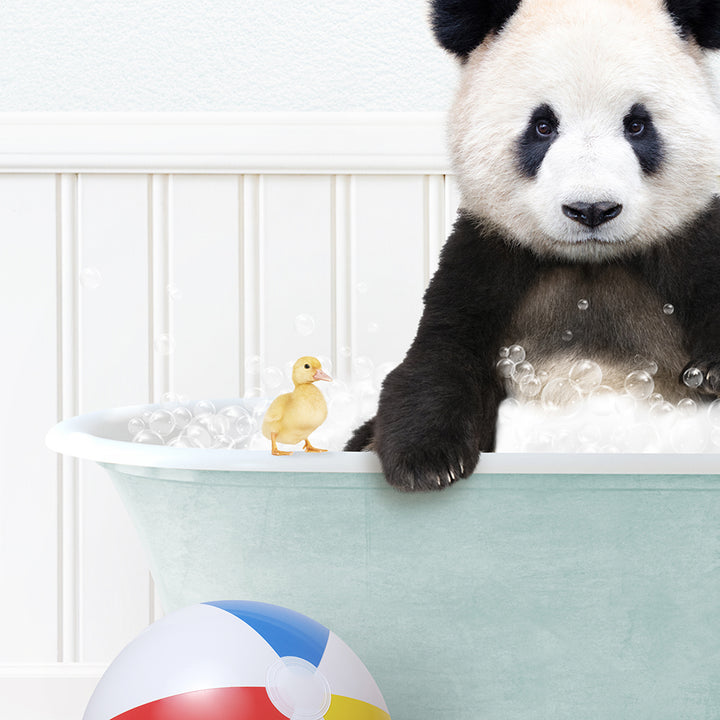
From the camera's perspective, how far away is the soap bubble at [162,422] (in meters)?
1.12

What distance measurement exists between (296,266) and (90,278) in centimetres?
35

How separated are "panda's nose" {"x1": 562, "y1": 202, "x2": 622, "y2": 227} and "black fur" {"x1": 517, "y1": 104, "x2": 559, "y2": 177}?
77 mm

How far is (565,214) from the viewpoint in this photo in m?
0.87

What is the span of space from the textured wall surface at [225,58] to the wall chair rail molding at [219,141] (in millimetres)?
55

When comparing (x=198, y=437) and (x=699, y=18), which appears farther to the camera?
(x=198, y=437)

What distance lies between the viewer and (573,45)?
894 millimetres

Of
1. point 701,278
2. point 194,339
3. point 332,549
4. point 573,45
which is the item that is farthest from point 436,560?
point 194,339

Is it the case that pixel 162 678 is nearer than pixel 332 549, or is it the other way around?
pixel 162 678

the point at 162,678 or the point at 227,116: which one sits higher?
the point at 227,116

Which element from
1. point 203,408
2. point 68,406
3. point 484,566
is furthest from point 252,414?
point 484,566

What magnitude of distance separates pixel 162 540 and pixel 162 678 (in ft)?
0.68

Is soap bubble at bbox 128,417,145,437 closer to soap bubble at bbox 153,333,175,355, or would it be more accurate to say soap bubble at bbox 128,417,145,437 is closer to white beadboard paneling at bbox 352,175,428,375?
soap bubble at bbox 153,333,175,355

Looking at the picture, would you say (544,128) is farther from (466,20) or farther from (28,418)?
(28,418)

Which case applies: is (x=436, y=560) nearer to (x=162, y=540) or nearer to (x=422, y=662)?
(x=422, y=662)
